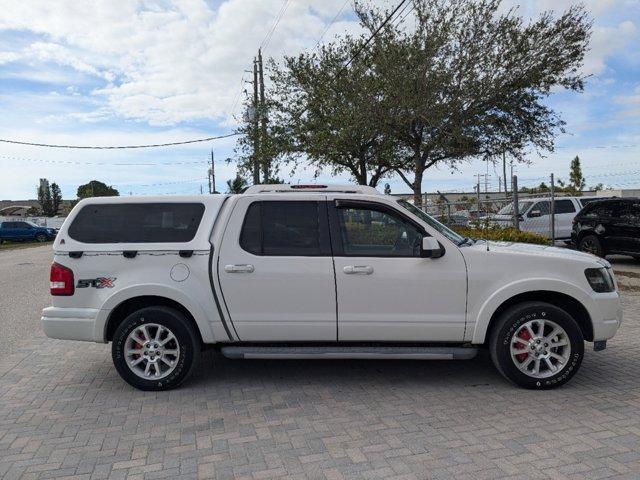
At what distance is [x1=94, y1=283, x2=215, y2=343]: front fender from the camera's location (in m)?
4.97

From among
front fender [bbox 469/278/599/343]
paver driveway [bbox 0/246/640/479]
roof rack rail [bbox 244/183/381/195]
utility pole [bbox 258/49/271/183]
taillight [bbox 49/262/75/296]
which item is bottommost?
paver driveway [bbox 0/246/640/479]

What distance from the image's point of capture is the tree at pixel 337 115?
1819cm

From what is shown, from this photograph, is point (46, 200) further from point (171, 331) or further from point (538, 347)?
point (538, 347)

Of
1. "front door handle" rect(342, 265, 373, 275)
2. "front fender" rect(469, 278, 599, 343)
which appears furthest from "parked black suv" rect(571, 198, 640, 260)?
"front door handle" rect(342, 265, 373, 275)

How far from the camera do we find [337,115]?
1922 cm

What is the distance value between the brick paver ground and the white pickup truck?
36 cm

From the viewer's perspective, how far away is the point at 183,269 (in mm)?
5016

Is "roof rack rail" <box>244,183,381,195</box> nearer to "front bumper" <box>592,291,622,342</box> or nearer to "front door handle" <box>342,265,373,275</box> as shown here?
"front door handle" <box>342,265,373,275</box>

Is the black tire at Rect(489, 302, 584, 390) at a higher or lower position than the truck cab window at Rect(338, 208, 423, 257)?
lower

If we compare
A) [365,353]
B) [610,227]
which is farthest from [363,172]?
[365,353]

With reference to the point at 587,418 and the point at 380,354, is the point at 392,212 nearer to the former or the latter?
the point at 380,354

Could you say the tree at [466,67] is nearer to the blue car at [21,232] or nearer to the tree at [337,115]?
the tree at [337,115]

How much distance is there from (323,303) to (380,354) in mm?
662

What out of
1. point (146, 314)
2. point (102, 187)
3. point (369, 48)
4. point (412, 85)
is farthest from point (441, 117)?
point (102, 187)
